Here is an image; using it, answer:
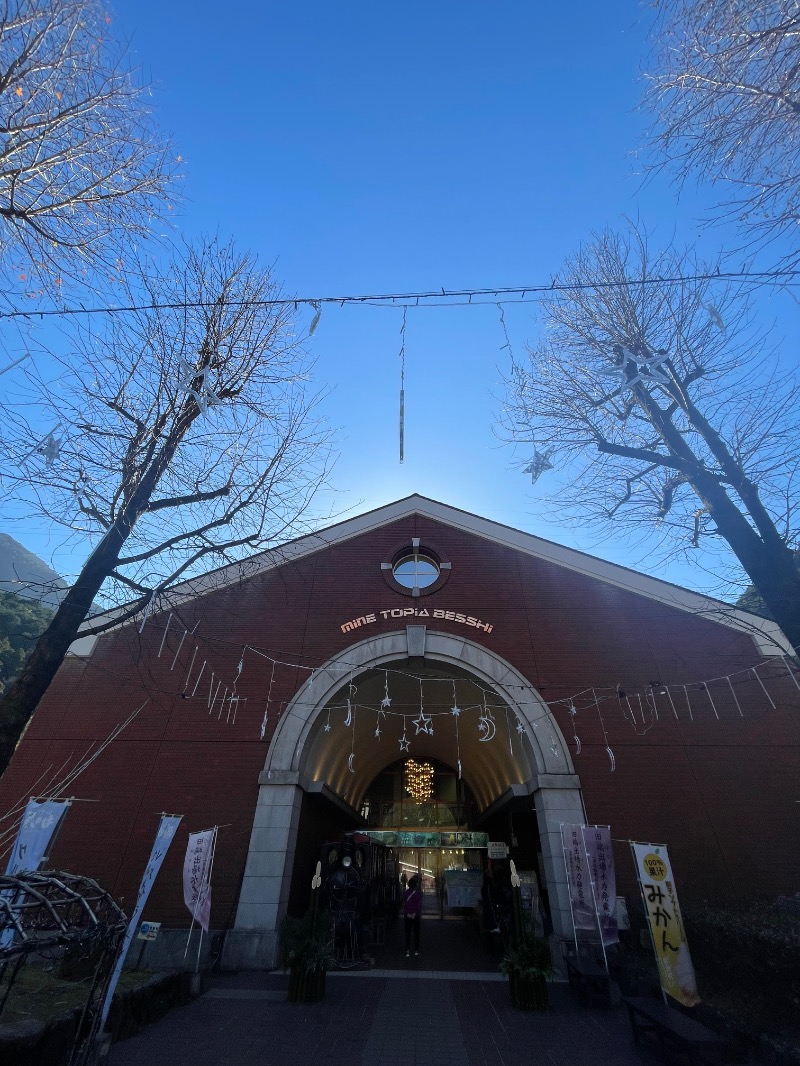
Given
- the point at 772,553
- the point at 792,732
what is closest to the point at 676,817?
the point at 792,732

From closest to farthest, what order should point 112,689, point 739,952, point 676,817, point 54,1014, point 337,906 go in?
point 54,1014, point 739,952, point 676,817, point 337,906, point 112,689

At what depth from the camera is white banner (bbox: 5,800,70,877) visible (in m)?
9.46

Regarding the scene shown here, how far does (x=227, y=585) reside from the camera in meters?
14.1

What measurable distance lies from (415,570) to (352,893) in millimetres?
7956

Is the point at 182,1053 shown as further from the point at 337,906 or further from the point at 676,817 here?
the point at 676,817

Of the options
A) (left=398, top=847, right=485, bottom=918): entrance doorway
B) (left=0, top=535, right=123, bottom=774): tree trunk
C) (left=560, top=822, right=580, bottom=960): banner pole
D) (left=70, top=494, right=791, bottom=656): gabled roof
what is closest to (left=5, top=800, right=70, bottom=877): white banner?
(left=70, top=494, right=791, bottom=656): gabled roof

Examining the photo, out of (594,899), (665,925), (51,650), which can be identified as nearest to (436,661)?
(594,899)

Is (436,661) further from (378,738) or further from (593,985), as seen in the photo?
(593,985)

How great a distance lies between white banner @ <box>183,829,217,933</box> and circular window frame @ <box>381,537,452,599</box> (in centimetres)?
707

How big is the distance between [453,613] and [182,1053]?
9.48 meters

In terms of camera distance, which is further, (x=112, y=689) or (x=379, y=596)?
(x=379, y=596)

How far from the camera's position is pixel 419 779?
2170cm

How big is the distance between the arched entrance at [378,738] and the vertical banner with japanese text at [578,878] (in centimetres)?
28

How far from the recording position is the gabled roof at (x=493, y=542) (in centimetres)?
1348
